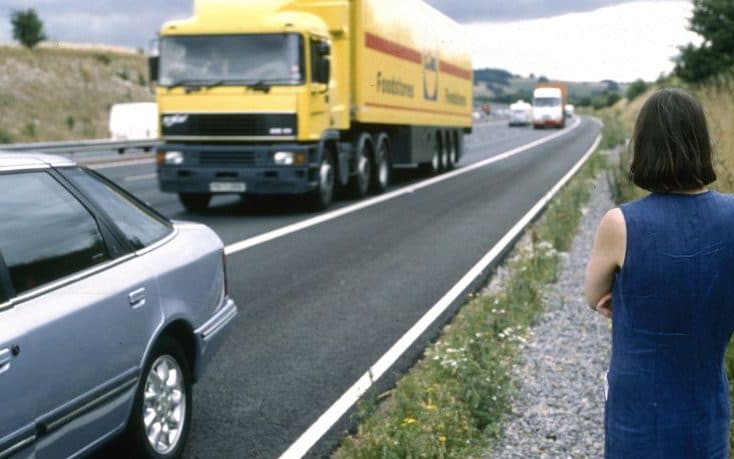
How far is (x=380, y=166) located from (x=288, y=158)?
4.88 metres

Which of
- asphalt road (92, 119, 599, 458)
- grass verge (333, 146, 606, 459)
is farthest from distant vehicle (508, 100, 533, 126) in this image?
grass verge (333, 146, 606, 459)

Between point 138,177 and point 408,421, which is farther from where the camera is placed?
point 138,177

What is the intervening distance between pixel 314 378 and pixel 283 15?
10.7 m

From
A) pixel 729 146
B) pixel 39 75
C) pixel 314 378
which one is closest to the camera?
pixel 314 378

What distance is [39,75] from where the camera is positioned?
60656mm

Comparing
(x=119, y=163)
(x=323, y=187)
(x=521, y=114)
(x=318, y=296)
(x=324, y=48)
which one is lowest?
(x=521, y=114)

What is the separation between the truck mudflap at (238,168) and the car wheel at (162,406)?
11.4 m

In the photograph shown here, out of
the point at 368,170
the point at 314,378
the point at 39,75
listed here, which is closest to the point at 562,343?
the point at 314,378

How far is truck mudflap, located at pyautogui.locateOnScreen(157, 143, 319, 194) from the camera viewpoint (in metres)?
16.6

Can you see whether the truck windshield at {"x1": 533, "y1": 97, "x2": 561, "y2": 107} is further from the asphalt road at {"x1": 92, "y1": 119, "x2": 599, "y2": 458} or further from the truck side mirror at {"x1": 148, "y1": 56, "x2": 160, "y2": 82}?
the truck side mirror at {"x1": 148, "y1": 56, "x2": 160, "y2": 82}

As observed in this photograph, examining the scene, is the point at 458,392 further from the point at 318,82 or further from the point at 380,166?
the point at 380,166

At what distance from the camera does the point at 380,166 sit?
21219mm

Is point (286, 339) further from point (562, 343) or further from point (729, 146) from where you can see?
point (729, 146)

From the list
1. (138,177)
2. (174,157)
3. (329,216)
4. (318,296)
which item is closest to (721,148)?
(318,296)
